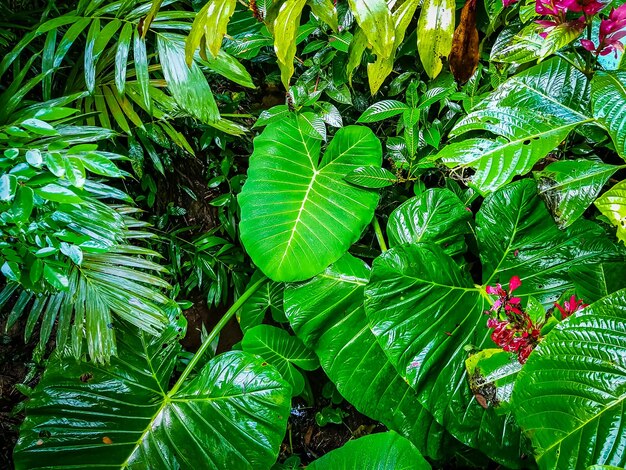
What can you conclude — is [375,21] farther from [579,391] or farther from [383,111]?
[383,111]

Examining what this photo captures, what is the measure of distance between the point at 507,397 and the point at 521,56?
80 cm

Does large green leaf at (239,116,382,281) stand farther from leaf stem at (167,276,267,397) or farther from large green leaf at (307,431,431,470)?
large green leaf at (307,431,431,470)

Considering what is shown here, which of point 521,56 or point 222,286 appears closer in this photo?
point 521,56

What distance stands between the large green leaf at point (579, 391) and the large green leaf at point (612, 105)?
1.00ft

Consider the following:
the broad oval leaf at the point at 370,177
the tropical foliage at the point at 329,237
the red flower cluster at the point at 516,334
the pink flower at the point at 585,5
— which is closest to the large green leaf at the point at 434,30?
the tropical foliage at the point at 329,237

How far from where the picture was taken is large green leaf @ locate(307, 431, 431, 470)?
4.08ft

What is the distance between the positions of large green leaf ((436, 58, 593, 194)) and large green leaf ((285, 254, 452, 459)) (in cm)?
61

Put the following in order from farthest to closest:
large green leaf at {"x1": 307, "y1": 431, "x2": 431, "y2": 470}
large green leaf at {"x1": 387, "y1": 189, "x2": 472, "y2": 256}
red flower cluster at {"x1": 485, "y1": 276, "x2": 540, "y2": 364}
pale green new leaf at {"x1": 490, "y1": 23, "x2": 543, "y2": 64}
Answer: large green leaf at {"x1": 387, "y1": 189, "x2": 472, "y2": 256}
large green leaf at {"x1": 307, "y1": 431, "x2": 431, "y2": 470}
pale green new leaf at {"x1": 490, "y1": 23, "x2": 543, "y2": 64}
red flower cluster at {"x1": 485, "y1": 276, "x2": 540, "y2": 364}

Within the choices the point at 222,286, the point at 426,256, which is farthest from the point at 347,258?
the point at 222,286

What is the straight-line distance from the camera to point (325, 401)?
1882 mm

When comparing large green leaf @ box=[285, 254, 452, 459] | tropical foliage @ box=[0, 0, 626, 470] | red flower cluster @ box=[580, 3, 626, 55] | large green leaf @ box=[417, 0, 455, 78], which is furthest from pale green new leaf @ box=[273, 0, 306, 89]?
large green leaf @ box=[285, 254, 452, 459]

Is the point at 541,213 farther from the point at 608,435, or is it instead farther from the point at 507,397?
the point at 608,435

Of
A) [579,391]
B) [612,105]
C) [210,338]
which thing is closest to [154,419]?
[210,338]

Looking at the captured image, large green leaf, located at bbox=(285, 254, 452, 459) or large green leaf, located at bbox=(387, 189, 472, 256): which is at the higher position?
large green leaf, located at bbox=(387, 189, 472, 256)
